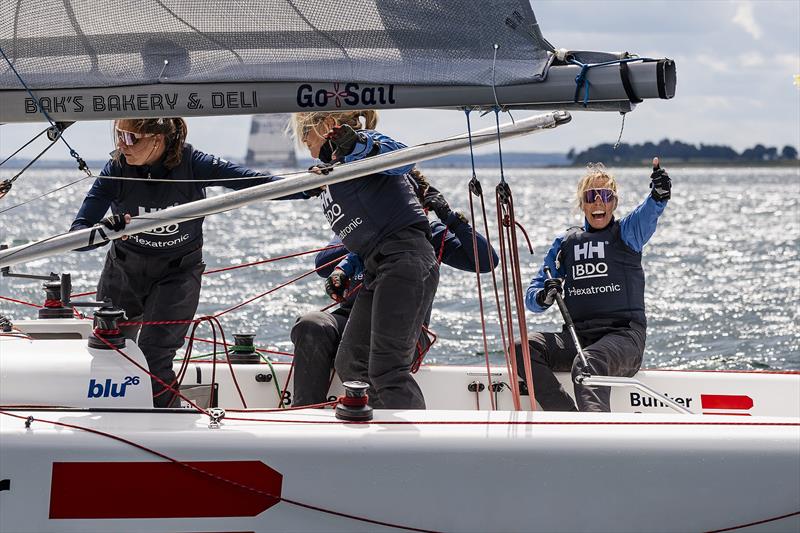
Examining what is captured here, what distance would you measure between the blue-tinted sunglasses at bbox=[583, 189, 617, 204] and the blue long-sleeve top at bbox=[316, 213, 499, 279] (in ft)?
2.46

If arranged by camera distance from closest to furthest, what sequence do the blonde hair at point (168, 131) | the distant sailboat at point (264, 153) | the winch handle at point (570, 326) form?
the blonde hair at point (168, 131) → the winch handle at point (570, 326) → the distant sailboat at point (264, 153)

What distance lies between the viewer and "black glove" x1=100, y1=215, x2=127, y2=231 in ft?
12.8

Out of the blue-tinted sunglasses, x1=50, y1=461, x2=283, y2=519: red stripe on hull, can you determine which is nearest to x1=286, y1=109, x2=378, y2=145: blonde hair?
x1=50, y1=461, x2=283, y2=519: red stripe on hull

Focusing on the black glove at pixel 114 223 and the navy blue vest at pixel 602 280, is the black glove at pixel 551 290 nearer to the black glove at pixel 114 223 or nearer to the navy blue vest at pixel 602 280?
the navy blue vest at pixel 602 280

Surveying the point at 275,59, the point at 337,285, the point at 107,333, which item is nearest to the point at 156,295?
the point at 107,333

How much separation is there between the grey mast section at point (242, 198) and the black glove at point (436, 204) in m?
0.58

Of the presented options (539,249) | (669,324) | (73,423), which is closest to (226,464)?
(73,423)

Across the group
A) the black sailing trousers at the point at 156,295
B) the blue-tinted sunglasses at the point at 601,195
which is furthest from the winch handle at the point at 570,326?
the black sailing trousers at the point at 156,295

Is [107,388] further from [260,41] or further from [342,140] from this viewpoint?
[260,41]

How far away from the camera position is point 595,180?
5340 mm

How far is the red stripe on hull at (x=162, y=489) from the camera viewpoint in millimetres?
3553

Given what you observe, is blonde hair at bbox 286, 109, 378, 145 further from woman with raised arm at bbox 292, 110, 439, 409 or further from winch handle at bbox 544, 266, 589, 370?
winch handle at bbox 544, 266, 589, 370

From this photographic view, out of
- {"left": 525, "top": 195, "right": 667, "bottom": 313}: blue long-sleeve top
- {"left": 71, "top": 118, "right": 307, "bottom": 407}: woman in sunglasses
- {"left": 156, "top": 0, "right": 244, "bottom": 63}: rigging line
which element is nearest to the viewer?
{"left": 156, "top": 0, "right": 244, "bottom": 63}: rigging line

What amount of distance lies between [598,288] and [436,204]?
3.41 feet
